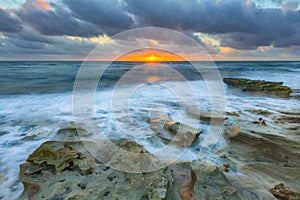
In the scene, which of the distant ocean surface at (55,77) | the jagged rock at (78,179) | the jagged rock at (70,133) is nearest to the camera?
the jagged rock at (78,179)

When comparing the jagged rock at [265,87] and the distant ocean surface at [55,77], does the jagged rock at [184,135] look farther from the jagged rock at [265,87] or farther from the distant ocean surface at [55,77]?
the distant ocean surface at [55,77]

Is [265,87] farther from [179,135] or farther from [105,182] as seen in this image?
[105,182]

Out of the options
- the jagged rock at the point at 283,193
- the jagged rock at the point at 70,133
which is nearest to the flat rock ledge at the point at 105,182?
the jagged rock at the point at 283,193

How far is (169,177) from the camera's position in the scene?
222 centimetres

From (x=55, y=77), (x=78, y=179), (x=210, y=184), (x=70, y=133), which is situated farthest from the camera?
(x=55, y=77)

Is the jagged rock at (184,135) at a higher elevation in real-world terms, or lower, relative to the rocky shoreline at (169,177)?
lower

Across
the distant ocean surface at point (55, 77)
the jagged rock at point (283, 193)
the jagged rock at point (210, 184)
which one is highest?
the jagged rock at point (210, 184)

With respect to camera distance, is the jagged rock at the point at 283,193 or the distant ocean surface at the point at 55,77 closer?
the jagged rock at the point at 283,193

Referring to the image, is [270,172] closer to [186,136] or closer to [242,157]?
[242,157]

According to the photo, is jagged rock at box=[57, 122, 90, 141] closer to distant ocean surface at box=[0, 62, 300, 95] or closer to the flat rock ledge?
the flat rock ledge

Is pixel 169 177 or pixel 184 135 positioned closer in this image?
pixel 169 177

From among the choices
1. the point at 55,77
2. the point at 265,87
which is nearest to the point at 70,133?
the point at 265,87

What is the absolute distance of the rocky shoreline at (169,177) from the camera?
1956 mm

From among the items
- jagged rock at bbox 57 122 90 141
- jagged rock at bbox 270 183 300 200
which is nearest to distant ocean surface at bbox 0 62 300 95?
jagged rock at bbox 57 122 90 141
